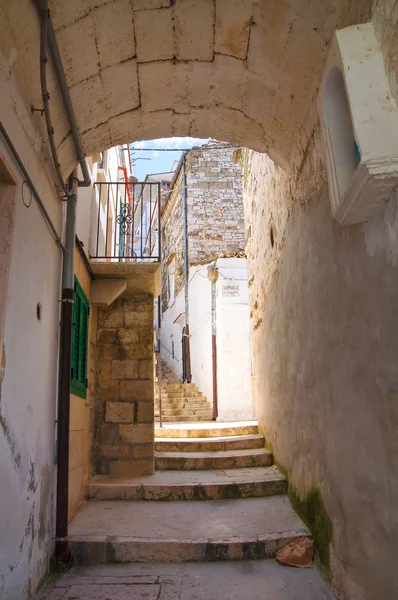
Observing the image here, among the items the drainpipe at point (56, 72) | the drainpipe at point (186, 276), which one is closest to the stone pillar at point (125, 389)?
the drainpipe at point (56, 72)

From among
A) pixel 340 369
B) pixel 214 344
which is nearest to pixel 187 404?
pixel 214 344

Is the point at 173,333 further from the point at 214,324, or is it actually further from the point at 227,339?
the point at 227,339

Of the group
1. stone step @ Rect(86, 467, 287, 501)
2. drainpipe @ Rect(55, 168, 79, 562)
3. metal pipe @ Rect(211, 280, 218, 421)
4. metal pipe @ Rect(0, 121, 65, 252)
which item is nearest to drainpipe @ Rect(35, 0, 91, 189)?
metal pipe @ Rect(0, 121, 65, 252)

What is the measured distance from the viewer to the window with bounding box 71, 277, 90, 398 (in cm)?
402

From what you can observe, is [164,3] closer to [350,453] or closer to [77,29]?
[77,29]

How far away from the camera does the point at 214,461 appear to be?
206 inches

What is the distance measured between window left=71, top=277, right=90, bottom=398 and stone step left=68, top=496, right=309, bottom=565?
1103 mm

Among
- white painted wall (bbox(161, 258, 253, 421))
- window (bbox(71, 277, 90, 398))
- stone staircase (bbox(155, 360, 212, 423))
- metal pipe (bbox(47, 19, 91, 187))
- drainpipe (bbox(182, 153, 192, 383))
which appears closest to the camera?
metal pipe (bbox(47, 19, 91, 187))

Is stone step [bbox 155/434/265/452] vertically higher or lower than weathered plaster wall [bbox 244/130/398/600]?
lower

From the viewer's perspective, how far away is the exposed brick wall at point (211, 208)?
45.9ft

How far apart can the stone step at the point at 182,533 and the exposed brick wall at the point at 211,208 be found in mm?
9816

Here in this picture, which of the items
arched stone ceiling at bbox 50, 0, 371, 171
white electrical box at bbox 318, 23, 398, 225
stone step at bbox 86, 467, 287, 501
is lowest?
stone step at bbox 86, 467, 287, 501

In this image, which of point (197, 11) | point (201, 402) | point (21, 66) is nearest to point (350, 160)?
point (197, 11)

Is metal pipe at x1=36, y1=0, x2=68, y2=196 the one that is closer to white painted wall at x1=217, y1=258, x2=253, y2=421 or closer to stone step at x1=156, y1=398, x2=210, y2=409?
white painted wall at x1=217, y1=258, x2=253, y2=421
